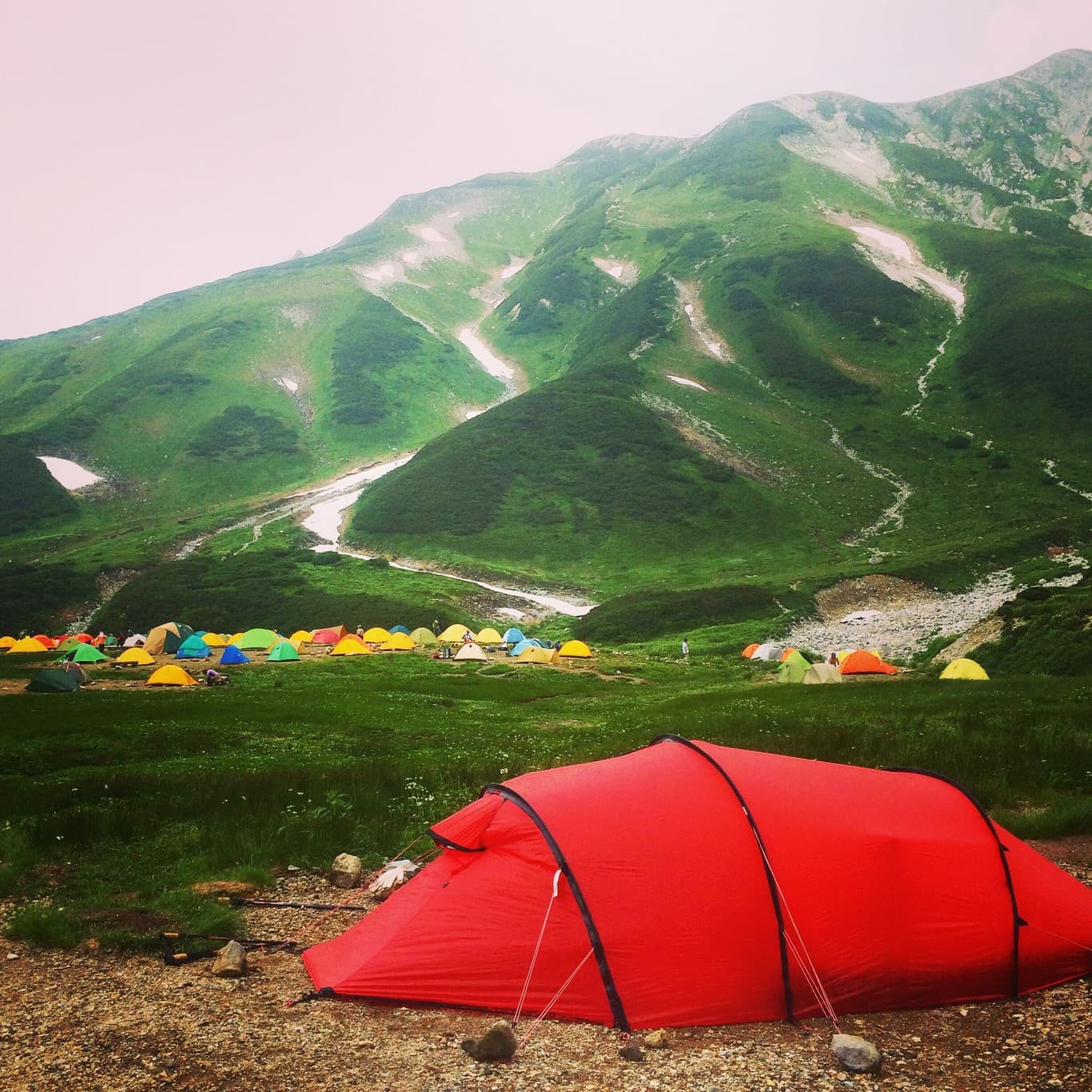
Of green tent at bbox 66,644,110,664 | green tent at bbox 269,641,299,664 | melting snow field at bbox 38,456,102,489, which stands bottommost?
green tent at bbox 269,641,299,664

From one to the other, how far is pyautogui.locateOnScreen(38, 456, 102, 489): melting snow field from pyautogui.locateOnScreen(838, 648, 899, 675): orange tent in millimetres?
127564

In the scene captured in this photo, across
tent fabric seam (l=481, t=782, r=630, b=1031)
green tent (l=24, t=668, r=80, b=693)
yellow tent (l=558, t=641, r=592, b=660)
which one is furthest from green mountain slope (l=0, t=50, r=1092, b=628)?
tent fabric seam (l=481, t=782, r=630, b=1031)

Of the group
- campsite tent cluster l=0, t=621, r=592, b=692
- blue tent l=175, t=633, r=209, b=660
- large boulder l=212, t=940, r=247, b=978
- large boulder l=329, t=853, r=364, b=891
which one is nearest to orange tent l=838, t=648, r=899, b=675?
campsite tent cluster l=0, t=621, r=592, b=692

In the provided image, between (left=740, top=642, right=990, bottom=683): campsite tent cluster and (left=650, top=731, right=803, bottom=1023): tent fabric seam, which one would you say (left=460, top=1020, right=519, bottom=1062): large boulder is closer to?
(left=650, top=731, right=803, bottom=1023): tent fabric seam

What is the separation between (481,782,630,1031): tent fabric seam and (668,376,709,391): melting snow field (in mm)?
136268

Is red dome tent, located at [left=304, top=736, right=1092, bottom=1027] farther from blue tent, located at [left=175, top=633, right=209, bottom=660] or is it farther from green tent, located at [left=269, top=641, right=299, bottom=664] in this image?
blue tent, located at [left=175, top=633, right=209, bottom=660]

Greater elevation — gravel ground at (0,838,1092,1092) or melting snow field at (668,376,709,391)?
melting snow field at (668,376,709,391)

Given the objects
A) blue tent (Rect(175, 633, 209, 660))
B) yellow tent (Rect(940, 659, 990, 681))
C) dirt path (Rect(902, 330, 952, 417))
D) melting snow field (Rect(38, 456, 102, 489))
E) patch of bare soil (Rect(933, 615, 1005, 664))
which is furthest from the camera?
melting snow field (Rect(38, 456, 102, 489))

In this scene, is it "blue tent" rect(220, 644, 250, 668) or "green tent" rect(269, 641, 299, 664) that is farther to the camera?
"green tent" rect(269, 641, 299, 664)

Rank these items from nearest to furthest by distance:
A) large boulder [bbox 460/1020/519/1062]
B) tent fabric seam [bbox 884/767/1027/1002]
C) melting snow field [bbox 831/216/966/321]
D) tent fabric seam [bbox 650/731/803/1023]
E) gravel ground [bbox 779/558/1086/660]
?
large boulder [bbox 460/1020/519/1062]
tent fabric seam [bbox 650/731/803/1023]
tent fabric seam [bbox 884/767/1027/1002]
gravel ground [bbox 779/558/1086/660]
melting snow field [bbox 831/216/966/321]

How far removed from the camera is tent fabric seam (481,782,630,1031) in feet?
28.2

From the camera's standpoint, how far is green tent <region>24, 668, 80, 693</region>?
1612 inches

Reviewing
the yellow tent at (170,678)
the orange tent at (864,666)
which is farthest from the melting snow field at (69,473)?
the orange tent at (864,666)

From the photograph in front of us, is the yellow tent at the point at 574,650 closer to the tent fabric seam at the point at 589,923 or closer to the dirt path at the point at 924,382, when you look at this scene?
the tent fabric seam at the point at 589,923
